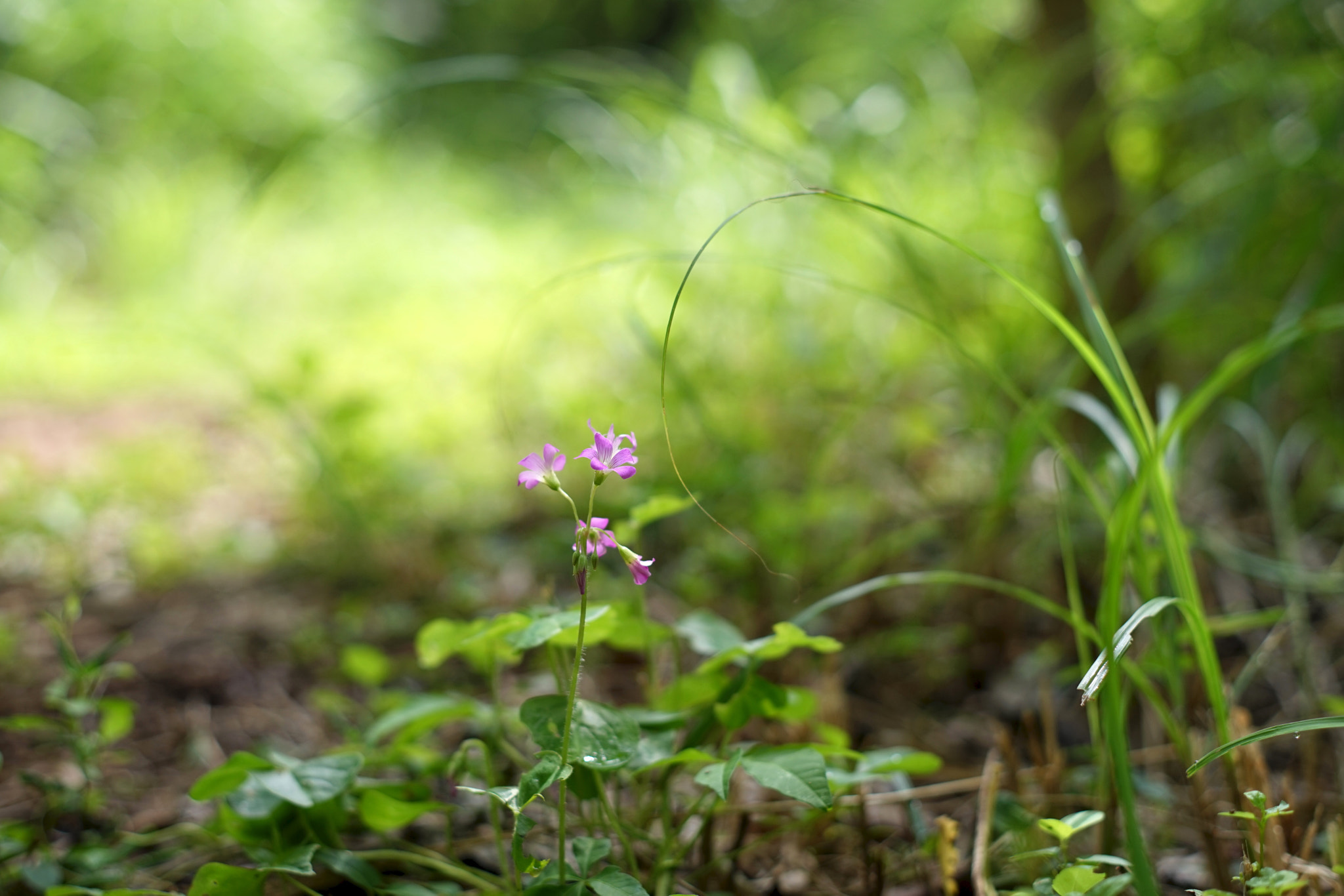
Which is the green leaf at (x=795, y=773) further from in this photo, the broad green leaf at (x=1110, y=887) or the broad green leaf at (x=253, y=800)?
the broad green leaf at (x=253, y=800)

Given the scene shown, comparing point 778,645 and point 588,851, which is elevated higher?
point 778,645

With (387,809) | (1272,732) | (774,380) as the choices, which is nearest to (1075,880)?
(1272,732)

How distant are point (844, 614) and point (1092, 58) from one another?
1055 mm

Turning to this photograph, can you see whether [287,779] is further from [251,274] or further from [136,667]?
[251,274]

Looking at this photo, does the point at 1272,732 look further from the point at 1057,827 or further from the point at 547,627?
the point at 547,627

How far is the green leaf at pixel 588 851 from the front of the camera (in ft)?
2.01

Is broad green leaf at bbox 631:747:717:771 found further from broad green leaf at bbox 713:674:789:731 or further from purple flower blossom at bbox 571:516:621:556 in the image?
purple flower blossom at bbox 571:516:621:556

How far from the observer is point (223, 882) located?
64 centimetres

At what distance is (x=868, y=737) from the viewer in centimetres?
105

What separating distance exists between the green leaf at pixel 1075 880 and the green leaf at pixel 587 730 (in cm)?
29

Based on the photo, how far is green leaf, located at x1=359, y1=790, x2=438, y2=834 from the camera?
2.27ft

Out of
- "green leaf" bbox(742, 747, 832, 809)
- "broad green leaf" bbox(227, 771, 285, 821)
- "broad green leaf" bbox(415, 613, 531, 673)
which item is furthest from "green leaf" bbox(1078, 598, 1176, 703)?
"broad green leaf" bbox(227, 771, 285, 821)

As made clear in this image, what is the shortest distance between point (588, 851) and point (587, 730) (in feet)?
0.29

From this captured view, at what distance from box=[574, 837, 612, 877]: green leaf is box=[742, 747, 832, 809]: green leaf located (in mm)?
116
